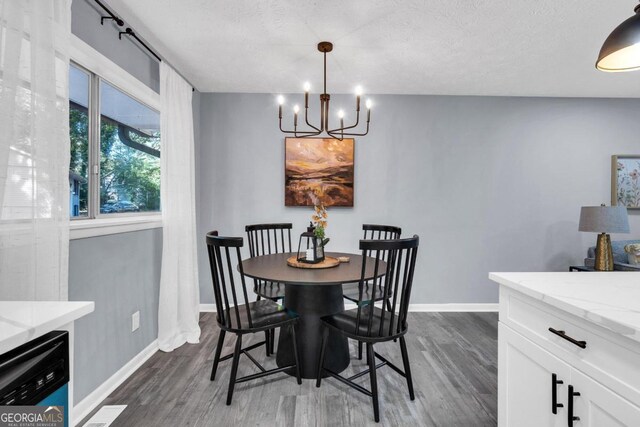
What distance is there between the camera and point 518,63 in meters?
2.84

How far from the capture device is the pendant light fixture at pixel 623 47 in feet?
3.88

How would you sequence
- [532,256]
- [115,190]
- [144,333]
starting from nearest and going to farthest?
[115,190] → [144,333] → [532,256]

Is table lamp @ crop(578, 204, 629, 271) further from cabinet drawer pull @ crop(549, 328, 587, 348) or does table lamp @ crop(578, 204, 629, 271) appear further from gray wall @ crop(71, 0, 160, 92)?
gray wall @ crop(71, 0, 160, 92)

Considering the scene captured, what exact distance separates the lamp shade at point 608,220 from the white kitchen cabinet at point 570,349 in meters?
2.23

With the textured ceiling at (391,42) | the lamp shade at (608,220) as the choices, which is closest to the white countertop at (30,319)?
the textured ceiling at (391,42)

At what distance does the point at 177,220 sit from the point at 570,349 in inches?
106

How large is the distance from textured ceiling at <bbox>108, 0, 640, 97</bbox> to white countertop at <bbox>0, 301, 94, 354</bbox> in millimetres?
1953

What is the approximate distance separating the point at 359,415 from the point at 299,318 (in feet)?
2.18

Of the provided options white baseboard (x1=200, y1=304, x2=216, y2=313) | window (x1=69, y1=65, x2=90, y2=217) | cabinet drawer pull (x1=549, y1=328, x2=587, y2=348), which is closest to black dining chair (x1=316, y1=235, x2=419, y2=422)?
cabinet drawer pull (x1=549, y1=328, x2=587, y2=348)

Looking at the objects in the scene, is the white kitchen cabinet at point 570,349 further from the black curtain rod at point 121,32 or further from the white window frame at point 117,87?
the black curtain rod at point 121,32

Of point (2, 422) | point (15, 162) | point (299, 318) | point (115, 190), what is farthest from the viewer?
point (115, 190)

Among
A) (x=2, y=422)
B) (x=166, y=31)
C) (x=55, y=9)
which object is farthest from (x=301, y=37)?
(x=2, y=422)

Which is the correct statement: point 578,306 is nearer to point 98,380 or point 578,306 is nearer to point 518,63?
point 98,380

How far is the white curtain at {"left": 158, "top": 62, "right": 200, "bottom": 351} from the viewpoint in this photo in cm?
263
